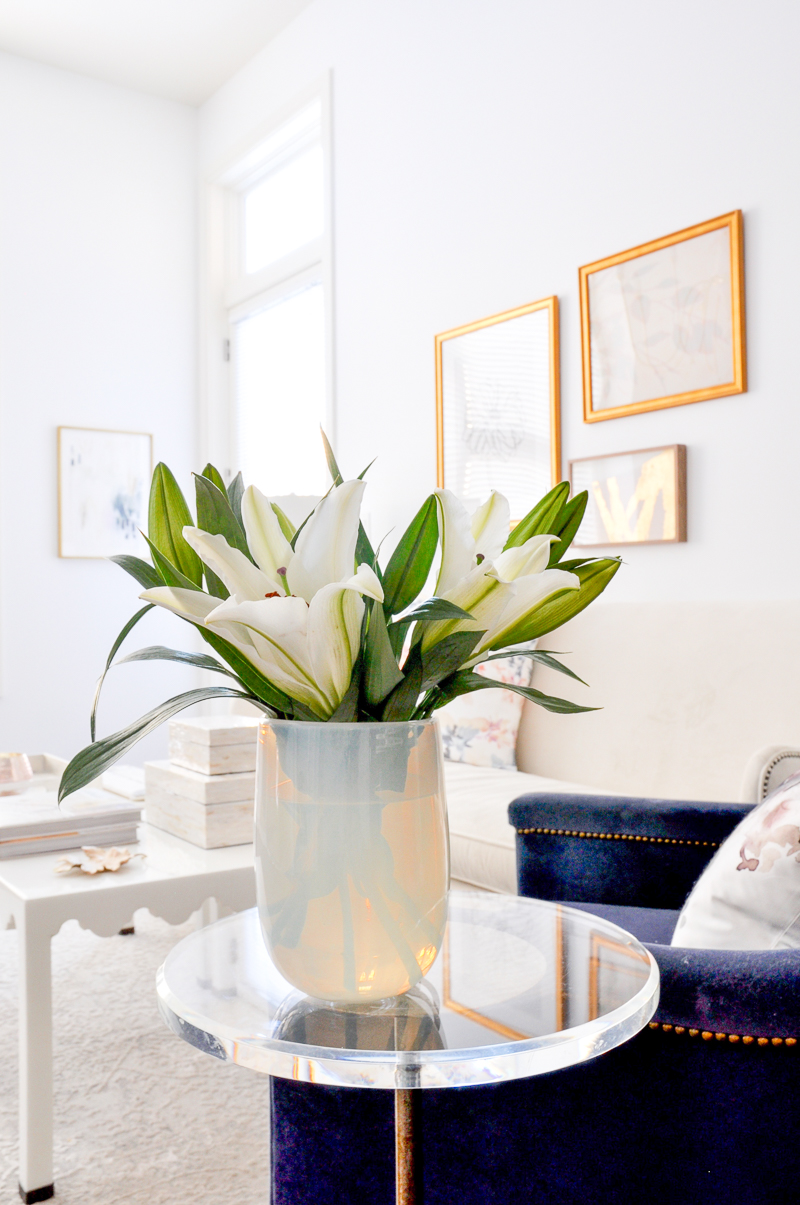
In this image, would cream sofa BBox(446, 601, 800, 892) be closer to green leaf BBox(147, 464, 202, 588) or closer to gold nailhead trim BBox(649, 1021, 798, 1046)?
gold nailhead trim BBox(649, 1021, 798, 1046)

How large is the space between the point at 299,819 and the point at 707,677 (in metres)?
1.73

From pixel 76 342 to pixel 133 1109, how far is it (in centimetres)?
372

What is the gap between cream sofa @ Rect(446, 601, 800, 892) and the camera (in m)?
2.15

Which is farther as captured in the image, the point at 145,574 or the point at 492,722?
the point at 492,722

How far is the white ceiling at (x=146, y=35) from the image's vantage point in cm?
407

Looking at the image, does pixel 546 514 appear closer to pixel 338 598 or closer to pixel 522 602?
pixel 522 602

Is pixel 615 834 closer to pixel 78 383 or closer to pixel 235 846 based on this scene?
pixel 235 846

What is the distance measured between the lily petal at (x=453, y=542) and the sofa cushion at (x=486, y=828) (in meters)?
1.27

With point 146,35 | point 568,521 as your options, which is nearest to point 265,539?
point 568,521

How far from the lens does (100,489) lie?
461 centimetres

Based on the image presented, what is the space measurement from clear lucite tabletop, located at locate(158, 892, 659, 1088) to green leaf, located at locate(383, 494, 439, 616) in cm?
34

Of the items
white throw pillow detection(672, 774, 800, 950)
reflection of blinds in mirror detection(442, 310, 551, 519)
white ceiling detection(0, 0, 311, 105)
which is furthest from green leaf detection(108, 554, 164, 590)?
white ceiling detection(0, 0, 311, 105)

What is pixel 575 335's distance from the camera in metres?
2.95

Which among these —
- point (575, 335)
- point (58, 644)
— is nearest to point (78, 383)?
point (58, 644)
